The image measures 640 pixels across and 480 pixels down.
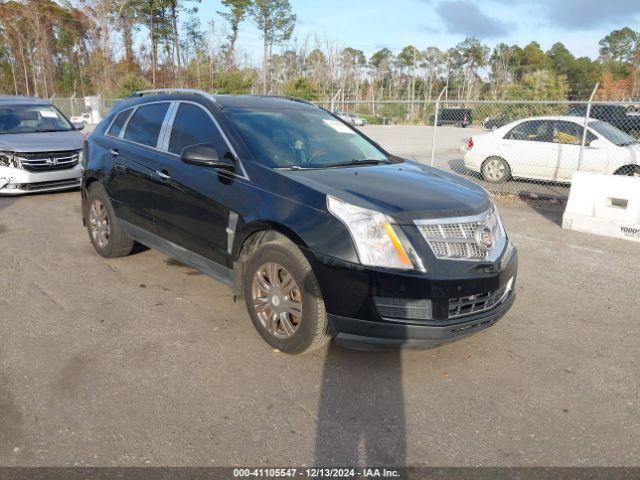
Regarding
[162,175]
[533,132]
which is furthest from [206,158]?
[533,132]

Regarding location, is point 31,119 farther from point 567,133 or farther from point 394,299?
point 567,133

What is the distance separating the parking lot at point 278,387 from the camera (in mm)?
2691

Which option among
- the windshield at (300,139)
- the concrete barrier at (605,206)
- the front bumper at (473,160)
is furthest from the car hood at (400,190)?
the front bumper at (473,160)

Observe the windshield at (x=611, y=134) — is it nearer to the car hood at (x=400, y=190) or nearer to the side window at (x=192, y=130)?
the car hood at (x=400, y=190)

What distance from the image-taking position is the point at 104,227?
5691 mm

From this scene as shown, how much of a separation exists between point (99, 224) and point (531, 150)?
913 centimetres

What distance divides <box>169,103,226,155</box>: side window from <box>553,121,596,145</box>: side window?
29.4 ft

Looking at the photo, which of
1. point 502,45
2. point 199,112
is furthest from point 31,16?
point 502,45

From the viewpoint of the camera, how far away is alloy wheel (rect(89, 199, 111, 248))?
5.64 metres

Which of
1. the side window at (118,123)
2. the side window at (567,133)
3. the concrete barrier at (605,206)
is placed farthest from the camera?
the side window at (567,133)

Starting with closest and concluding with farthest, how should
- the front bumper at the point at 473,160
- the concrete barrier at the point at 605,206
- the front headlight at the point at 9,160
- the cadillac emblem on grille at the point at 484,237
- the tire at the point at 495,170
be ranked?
1. the cadillac emblem on grille at the point at 484,237
2. the concrete barrier at the point at 605,206
3. the front headlight at the point at 9,160
4. the tire at the point at 495,170
5. the front bumper at the point at 473,160

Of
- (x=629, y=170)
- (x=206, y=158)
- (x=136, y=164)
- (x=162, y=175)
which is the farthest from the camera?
(x=629, y=170)

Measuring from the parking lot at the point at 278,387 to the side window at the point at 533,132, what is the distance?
700 cm

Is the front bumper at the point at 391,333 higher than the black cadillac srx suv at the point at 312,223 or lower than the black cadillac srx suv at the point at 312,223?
lower
